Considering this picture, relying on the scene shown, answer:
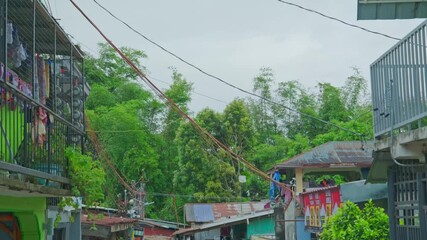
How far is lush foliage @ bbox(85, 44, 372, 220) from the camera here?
37.2 meters

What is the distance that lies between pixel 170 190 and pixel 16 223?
114ft

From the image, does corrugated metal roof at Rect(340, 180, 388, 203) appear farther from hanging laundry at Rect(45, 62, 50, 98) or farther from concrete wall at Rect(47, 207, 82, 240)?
hanging laundry at Rect(45, 62, 50, 98)

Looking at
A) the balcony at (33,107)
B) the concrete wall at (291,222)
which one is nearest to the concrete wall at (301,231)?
the concrete wall at (291,222)

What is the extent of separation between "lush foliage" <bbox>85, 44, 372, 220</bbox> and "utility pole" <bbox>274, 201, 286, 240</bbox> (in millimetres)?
11301

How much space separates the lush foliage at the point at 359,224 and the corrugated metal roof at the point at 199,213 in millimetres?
20986

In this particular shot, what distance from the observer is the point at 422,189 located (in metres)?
8.15

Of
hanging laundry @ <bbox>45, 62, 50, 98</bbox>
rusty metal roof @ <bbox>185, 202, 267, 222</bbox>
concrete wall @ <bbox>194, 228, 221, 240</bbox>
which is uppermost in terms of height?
hanging laundry @ <bbox>45, 62, 50, 98</bbox>

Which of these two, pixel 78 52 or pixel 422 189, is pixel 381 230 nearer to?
pixel 422 189

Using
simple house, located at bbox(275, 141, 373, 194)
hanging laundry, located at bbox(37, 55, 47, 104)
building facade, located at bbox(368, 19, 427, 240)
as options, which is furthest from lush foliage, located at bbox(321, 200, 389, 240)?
simple house, located at bbox(275, 141, 373, 194)

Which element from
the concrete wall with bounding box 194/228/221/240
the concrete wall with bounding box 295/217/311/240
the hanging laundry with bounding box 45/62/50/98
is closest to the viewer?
the hanging laundry with bounding box 45/62/50/98

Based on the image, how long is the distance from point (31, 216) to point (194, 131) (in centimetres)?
2750

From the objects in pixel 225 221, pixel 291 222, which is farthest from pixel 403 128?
pixel 225 221

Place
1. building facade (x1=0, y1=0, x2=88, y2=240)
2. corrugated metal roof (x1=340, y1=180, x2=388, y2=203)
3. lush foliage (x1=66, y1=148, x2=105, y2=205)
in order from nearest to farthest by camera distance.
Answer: building facade (x1=0, y1=0, x2=88, y2=240)
lush foliage (x1=66, y1=148, x2=105, y2=205)
corrugated metal roof (x1=340, y1=180, x2=388, y2=203)

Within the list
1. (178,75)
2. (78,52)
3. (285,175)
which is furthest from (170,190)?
(78,52)
